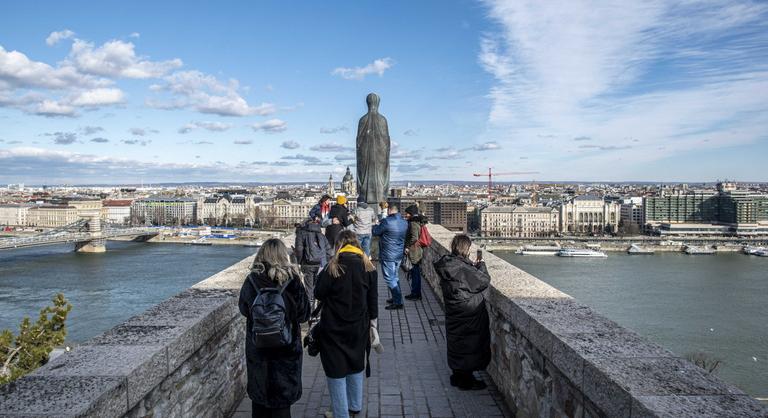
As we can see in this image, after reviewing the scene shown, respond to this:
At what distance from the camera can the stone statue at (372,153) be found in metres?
8.48

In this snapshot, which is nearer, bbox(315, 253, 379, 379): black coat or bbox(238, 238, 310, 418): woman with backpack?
bbox(238, 238, 310, 418): woman with backpack

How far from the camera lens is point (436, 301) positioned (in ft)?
17.8

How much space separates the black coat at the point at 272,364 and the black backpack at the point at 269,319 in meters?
0.04

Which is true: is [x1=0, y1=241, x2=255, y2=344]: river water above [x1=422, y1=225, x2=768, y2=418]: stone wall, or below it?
below

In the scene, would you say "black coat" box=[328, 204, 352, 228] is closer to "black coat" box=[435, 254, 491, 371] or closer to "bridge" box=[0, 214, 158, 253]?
"black coat" box=[435, 254, 491, 371]

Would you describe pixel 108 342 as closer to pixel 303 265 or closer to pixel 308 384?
pixel 308 384

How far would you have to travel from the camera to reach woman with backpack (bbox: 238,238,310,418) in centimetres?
219

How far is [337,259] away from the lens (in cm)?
250

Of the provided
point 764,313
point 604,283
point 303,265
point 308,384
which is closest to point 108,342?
point 308,384

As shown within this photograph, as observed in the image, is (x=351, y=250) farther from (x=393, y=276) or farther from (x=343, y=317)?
(x=393, y=276)

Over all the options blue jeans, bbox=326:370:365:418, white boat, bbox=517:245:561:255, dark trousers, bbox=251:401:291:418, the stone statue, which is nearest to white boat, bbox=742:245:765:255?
white boat, bbox=517:245:561:255

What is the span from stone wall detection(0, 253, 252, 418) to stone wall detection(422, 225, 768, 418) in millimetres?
1366

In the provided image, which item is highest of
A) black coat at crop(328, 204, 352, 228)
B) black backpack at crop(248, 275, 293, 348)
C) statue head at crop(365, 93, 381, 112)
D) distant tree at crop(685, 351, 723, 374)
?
statue head at crop(365, 93, 381, 112)

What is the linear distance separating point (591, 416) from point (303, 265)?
260 cm
